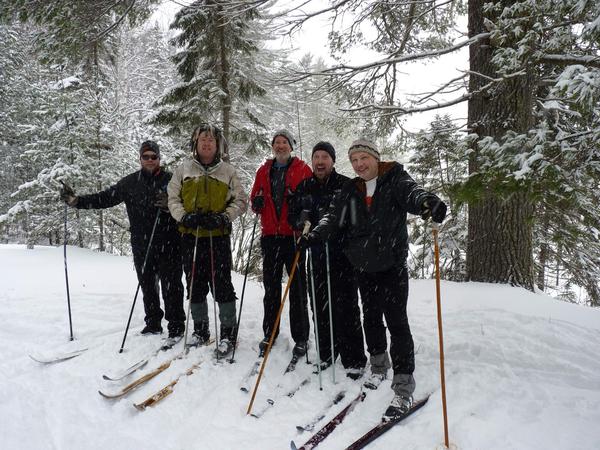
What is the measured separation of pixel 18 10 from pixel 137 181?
16.0ft

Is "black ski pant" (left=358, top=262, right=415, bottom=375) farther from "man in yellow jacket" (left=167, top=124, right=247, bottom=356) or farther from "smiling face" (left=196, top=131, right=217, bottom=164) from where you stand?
"smiling face" (left=196, top=131, right=217, bottom=164)

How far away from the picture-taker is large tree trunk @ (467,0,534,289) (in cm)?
520

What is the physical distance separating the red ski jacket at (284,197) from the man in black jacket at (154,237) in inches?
47.9

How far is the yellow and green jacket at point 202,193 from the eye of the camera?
4047 millimetres

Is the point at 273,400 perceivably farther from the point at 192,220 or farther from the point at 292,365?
the point at 192,220

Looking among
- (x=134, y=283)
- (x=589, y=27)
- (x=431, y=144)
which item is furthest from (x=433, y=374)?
(x=134, y=283)

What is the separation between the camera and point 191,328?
480 centimetres

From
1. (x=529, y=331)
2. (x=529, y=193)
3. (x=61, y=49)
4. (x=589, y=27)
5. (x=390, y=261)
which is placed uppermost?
(x=61, y=49)

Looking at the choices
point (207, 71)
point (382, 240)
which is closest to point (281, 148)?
point (382, 240)

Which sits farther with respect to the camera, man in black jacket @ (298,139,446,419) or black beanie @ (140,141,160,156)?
black beanie @ (140,141,160,156)

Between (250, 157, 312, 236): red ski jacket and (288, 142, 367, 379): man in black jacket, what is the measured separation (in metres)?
0.15

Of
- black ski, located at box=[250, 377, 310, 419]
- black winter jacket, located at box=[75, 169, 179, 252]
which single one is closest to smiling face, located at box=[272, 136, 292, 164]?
black winter jacket, located at box=[75, 169, 179, 252]

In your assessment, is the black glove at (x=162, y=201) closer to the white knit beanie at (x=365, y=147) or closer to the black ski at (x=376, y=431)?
the white knit beanie at (x=365, y=147)

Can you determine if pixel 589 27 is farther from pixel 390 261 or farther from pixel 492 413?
pixel 492 413
